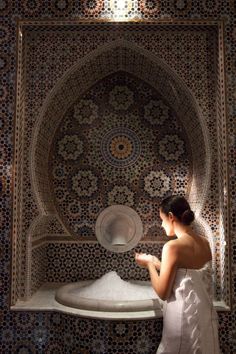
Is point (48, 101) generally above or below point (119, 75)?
below

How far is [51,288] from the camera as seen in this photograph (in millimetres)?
3852

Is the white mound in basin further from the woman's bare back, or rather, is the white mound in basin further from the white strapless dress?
the woman's bare back

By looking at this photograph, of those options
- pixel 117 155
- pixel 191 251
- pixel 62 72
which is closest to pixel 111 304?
pixel 191 251

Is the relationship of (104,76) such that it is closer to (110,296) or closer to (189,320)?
(110,296)

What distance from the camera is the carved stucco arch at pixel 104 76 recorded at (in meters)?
3.58

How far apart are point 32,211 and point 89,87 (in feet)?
4.98

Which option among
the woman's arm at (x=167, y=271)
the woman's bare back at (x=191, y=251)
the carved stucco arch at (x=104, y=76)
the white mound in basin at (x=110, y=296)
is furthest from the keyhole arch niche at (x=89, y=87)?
the woman's arm at (x=167, y=271)

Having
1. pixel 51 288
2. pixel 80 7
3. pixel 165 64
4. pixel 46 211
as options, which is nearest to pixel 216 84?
pixel 165 64

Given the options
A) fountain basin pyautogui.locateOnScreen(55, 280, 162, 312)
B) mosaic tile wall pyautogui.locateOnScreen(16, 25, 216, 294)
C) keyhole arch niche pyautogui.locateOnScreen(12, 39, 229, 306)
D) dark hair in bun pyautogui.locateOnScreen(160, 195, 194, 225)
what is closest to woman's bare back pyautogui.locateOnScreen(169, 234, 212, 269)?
dark hair in bun pyautogui.locateOnScreen(160, 195, 194, 225)

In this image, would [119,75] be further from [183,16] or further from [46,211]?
[46,211]

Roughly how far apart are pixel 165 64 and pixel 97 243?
191cm

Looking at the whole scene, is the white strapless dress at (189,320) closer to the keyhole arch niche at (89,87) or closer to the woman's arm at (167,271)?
the woman's arm at (167,271)

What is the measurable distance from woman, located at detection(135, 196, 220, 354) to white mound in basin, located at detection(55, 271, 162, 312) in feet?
1.53

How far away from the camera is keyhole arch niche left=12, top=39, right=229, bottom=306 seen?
11.6 feet
